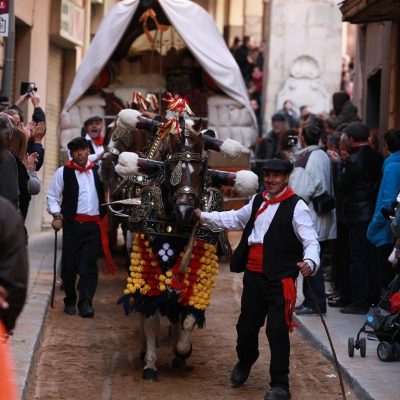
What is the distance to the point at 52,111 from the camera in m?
23.9

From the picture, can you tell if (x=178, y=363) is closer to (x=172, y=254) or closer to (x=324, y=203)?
(x=172, y=254)

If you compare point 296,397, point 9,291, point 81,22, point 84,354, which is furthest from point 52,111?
point 9,291

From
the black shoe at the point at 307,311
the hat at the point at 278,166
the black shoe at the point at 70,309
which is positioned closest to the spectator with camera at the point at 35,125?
the black shoe at the point at 70,309

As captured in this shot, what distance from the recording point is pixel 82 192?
13.0 m

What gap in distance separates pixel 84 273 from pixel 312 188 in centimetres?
250

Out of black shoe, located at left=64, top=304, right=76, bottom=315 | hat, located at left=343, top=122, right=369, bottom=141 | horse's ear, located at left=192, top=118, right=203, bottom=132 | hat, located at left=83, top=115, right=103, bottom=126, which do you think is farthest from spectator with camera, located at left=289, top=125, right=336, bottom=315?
hat, located at left=83, top=115, right=103, bottom=126

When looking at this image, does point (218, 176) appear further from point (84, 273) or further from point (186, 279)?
A: point (84, 273)

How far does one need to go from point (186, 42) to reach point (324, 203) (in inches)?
188

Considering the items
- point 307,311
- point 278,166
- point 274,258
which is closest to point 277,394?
point 274,258

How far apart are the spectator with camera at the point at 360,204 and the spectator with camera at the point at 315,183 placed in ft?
0.70

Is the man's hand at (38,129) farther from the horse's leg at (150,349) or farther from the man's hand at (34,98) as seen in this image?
the horse's leg at (150,349)

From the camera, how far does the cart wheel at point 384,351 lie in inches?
398

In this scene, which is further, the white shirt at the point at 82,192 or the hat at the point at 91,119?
the hat at the point at 91,119

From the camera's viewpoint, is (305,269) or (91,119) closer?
(305,269)
